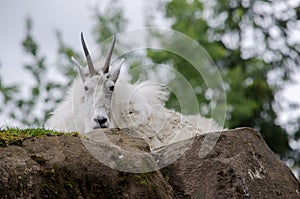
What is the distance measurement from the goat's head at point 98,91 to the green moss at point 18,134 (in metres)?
4.15

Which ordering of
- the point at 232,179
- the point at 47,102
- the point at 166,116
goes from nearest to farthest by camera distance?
1. the point at 232,179
2. the point at 166,116
3. the point at 47,102

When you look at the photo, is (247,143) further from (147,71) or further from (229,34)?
(229,34)

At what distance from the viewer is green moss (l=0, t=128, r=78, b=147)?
755 cm

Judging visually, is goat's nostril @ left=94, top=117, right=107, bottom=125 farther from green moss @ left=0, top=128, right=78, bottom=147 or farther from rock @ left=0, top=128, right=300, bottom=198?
green moss @ left=0, top=128, right=78, bottom=147

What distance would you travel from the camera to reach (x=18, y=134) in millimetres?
7836

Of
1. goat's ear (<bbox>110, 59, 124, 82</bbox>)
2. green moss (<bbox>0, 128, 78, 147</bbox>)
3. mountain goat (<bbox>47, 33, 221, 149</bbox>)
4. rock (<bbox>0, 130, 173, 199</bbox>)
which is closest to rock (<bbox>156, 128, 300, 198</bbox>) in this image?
rock (<bbox>0, 130, 173, 199</bbox>)

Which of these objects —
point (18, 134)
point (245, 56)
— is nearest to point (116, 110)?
point (18, 134)

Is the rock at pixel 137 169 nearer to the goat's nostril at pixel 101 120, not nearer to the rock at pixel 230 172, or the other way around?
the rock at pixel 230 172

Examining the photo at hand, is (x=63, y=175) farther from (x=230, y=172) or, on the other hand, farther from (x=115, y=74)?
(x=115, y=74)

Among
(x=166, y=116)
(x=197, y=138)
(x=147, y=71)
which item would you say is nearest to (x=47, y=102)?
(x=147, y=71)

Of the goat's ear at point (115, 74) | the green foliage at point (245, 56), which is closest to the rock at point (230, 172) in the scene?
the goat's ear at point (115, 74)

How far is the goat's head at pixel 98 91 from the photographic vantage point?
40.6 feet

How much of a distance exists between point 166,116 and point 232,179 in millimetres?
4559

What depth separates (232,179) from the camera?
826 centimetres
